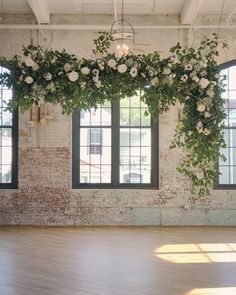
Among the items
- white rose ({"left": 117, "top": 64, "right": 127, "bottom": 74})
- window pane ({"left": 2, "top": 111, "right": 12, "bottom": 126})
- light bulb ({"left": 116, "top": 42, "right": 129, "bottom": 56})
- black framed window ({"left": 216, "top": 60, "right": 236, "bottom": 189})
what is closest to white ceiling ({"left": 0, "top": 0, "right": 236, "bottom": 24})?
black framed window ({"left": 216, "top": 60, "right": 236, "bottom": 189})

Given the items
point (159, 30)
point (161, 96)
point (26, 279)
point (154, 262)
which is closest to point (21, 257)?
point (26, 279)

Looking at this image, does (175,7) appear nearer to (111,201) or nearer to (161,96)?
(111,201)

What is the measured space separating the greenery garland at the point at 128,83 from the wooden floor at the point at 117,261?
4.83ft

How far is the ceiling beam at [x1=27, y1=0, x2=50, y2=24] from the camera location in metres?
7.83

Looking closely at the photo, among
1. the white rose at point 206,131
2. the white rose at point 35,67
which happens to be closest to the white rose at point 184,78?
the white rose at point 206,131

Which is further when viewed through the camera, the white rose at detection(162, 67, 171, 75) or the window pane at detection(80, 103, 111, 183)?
the window pane at detection(80, 103, 111, 183)

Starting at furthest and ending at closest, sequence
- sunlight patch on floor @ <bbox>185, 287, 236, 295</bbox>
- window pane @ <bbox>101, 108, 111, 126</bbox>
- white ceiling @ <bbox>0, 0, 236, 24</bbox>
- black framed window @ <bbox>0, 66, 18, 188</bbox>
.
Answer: window pane @ <bbox>101, 108, 111, 126</bbox> → black framed window @ <bbox>0, 66, 18, 188</bbox> → white ceiling @ <bbox>0, 0, 236, 24</bbox> → sunlight patch on floor @ <bbox>185, 287, 236, 295</bbox>

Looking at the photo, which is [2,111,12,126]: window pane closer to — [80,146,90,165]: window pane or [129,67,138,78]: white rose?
[80,146,90,165]: window pane

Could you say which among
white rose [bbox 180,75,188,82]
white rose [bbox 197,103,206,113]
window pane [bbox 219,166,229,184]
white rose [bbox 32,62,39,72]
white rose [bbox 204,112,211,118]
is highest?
white rose [bbox 32,62,39,72]

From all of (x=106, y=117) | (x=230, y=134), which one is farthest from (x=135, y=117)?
(x=230, y=134)

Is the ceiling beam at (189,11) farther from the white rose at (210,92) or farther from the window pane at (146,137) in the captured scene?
the white rose at (210,92)

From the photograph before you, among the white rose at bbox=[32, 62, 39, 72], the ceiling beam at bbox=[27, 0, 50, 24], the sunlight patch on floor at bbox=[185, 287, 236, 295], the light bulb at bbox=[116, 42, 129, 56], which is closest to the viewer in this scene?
the sunlight patch on floor at bbox=[185, 287, 236, 295]

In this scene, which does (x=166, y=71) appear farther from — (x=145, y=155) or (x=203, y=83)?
(x=145, y=155)

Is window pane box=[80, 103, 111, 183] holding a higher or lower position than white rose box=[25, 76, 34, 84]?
lower
